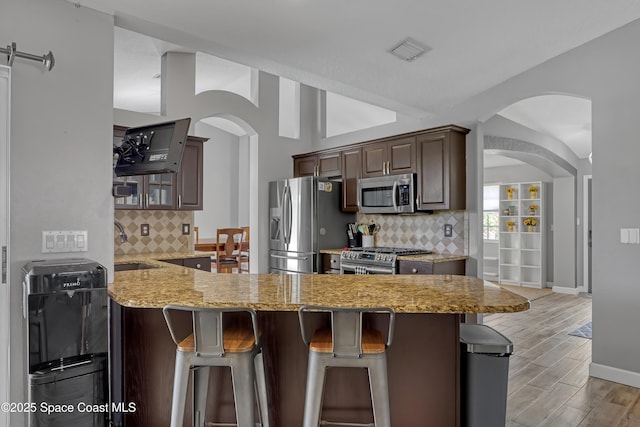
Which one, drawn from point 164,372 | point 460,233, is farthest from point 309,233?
point 164,372

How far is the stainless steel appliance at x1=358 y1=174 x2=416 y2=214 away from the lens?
4.48 meters

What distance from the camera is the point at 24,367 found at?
1.99 meters

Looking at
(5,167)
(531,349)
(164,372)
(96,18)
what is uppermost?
(96,18)

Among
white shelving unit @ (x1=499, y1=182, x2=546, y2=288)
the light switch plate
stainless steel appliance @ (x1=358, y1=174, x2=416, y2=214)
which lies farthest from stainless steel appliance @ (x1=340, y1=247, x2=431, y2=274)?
white shelving unit @ (x1=499, y1=182, x2=546, y2=288)

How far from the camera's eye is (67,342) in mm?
1764

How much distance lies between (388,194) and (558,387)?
8.03ft

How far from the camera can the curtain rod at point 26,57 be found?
1877 mm

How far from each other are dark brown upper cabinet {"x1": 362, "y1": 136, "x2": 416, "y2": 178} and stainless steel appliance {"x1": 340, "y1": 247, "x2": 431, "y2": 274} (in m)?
0.94

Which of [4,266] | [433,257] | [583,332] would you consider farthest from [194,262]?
[583,332]

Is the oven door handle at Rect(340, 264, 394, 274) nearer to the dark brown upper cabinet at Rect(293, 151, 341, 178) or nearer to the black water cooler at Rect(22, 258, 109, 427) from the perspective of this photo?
the dark brown upper cabinet at Rect(293, 151, 341, 178)

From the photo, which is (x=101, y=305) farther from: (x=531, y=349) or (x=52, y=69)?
(x=531, y=349)

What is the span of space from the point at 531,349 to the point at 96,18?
4.46 meters

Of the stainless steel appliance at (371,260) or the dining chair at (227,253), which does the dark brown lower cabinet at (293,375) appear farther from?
the dining chair at (227,253)

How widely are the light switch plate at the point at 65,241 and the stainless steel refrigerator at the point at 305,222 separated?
10.5 feet
